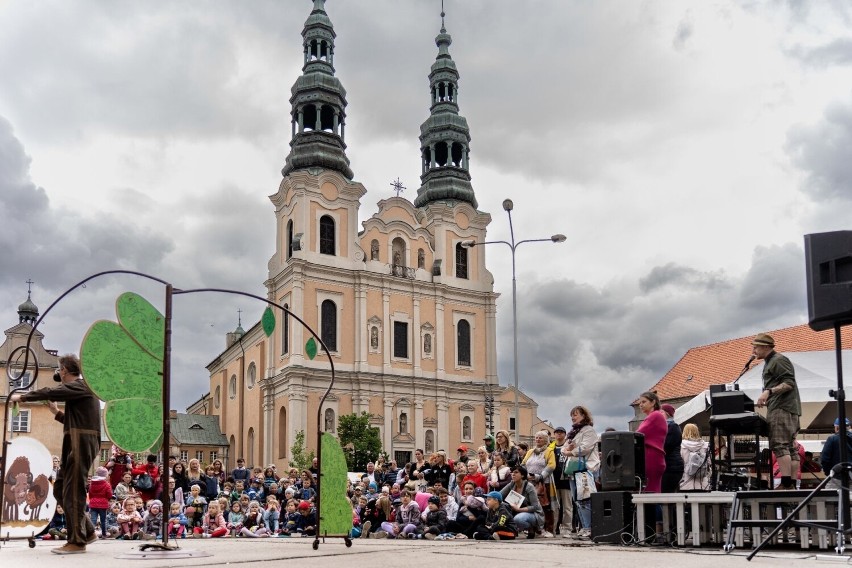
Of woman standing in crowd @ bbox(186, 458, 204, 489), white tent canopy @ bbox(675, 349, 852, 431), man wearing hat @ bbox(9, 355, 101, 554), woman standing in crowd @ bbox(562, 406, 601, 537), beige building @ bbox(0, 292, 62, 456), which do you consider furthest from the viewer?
beige building @ bbox(0, 292, 62, 456)

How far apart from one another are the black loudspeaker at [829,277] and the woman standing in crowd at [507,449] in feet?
26.7

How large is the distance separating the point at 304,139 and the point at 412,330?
527 inches

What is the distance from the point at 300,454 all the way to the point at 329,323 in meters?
8.57

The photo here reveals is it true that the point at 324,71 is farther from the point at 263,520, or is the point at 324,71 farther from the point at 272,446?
the point at 263,520

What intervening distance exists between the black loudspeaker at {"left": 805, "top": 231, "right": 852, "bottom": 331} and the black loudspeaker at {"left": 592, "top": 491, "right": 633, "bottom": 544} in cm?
374

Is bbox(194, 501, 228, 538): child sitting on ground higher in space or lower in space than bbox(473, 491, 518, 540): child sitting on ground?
lower

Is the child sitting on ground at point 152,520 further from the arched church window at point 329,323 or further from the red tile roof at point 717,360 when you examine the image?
the arched church window at point 329,323

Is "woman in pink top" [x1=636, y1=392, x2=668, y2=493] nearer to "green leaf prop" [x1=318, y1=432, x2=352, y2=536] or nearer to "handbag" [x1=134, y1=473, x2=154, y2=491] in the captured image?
"green leaf prop" [x1=318, y1=432, x2=352, y2=536]

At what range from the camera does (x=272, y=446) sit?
52.3 meters

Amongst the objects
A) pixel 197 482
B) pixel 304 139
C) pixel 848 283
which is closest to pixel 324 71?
pixel 304 139

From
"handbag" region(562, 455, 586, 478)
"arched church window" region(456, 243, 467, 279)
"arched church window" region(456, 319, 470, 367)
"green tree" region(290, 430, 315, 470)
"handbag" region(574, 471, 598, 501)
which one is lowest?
"green tree" region(290, 430, 315, 470)

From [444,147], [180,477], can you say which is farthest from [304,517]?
[444,147]

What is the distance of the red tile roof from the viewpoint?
143 ft

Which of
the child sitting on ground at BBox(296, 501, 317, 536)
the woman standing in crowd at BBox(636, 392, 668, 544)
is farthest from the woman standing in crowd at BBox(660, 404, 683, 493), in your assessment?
the child sitting on ground at BBox(296, 501, 317, 536)
